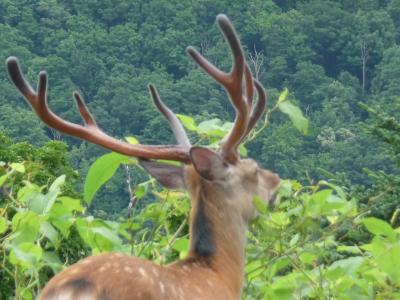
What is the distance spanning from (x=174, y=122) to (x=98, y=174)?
2.09 ft

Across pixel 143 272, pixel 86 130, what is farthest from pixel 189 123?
pixel 143 272

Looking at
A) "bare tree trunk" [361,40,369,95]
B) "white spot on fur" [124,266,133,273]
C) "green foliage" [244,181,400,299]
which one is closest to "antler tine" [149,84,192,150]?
"green foliage" [244,181,400,299]

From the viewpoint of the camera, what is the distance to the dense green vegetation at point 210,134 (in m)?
6.30

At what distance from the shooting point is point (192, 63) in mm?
80812

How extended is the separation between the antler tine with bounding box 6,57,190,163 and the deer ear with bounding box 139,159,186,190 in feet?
0.29

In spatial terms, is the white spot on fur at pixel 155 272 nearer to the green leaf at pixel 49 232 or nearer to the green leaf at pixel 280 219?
the green leaf at pixel 49 232

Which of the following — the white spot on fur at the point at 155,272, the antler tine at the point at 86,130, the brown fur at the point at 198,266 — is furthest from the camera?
the antler tine at the point at 86,130

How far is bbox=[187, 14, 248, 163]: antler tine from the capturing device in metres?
5.93

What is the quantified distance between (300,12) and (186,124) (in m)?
88.3

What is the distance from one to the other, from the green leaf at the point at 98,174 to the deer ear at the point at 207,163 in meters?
0.34

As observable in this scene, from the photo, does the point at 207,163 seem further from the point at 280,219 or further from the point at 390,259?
the point at 390,259

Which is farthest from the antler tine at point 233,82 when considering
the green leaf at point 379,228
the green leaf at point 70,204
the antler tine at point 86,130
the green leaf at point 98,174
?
the green leaf at point 379,228

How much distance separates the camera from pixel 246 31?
89.1 meters

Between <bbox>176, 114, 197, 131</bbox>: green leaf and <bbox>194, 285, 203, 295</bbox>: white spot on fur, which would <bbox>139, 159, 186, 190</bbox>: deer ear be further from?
<bbox>194, 285, 203, 295</bbox>: white spot on fur
